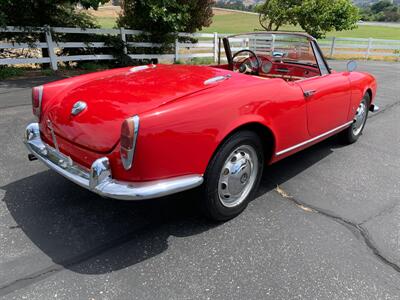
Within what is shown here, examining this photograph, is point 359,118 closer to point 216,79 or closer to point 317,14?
point 216,79

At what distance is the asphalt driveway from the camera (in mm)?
Answer: 2041

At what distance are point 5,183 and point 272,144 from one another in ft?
8.00

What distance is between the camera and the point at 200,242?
2432 millimetres

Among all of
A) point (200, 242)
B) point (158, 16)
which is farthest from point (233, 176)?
point (158, 16)

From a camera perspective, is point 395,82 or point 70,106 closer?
point 70,106

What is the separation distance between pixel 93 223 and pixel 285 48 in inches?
114

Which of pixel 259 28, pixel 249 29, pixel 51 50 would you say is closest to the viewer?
pixel 51 50

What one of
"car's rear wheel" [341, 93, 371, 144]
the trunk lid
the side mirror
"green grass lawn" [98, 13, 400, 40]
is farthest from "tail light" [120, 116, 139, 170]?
"green grass lawn" [98, 13, 400, 40]

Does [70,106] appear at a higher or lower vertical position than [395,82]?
higher

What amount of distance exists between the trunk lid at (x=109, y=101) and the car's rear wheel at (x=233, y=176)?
1.64 ft

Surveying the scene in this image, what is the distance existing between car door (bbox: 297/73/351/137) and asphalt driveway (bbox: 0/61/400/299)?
0.56m

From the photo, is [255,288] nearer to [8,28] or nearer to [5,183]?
[5,183]

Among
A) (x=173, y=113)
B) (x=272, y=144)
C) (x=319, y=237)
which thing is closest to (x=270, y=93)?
(x=272, y=144)

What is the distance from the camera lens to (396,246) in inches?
97.2
